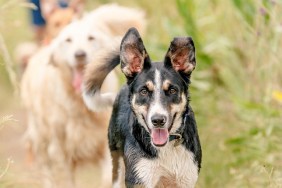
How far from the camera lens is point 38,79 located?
823cm

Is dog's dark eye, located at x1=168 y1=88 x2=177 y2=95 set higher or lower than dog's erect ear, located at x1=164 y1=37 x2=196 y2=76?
lower

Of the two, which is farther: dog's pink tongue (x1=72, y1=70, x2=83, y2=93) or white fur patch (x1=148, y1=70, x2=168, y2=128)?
dog's pink tongue (x1=72, y1=70, x2=83, y2=93)

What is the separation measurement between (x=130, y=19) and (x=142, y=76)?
3.08 metres

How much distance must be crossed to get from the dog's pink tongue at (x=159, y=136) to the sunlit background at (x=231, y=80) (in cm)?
93

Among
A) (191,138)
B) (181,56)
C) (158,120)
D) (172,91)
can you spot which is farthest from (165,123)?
(181,56)

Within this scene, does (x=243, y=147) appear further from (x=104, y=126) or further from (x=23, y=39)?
(x=23, y=39)

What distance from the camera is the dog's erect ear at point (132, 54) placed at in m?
5.28

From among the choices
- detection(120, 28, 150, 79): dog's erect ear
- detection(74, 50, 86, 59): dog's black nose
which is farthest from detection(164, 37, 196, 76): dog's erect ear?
detection(74, 50, 86, 59): dog's black nose

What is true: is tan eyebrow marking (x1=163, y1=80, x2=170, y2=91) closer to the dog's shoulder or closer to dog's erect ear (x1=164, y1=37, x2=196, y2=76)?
dog's erect ear (x1=164, y1=37, x2=196, y2=76)

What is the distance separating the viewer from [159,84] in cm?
509

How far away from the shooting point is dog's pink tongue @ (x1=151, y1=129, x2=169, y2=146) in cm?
505

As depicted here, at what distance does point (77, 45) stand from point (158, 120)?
298cm

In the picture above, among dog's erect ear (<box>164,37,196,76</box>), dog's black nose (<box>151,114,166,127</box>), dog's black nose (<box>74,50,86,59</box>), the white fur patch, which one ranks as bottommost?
dog's black nose (<box>74,50,86,59</box>)

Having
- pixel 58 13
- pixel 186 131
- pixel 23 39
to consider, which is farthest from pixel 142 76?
pixel 23 39
